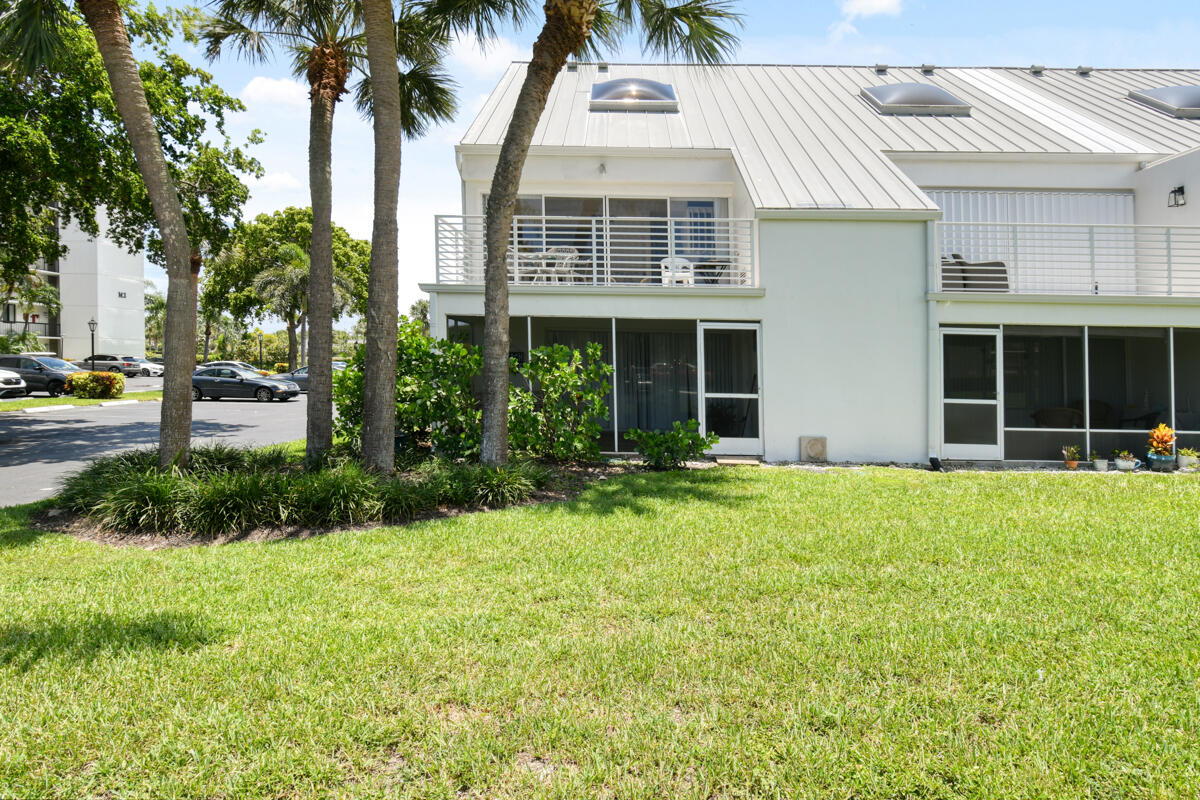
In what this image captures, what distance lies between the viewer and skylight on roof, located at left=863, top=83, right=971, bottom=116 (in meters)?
15.8

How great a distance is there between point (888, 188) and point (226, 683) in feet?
39.4

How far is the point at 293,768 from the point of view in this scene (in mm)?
2686

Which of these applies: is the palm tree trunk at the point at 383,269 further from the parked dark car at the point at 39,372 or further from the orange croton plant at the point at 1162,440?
the parked dark car at the point at 39,372

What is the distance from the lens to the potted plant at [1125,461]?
35.8ft

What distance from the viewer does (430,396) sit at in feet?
30.7

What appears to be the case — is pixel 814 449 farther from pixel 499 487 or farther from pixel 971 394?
pixel 499 487

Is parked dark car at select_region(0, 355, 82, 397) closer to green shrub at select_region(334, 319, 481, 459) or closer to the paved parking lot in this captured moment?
the paved parking lot

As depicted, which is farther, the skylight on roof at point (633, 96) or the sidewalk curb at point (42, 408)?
the sidewalk curb at point (42, 408)

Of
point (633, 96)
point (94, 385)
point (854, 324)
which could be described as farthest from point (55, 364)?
point (854, 324)

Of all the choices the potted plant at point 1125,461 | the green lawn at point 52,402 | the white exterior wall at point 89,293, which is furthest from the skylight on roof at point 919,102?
the white exterior wall at point 89,293

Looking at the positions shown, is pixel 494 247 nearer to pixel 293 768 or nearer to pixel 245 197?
pixel 293 768

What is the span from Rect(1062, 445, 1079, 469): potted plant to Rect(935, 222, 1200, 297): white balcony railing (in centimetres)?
275

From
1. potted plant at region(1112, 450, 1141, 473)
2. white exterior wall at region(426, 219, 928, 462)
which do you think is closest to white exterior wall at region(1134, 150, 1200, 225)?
potted plant at region(1112, 450, 1141, 473)

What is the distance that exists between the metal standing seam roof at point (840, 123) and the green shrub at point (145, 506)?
870 cm
